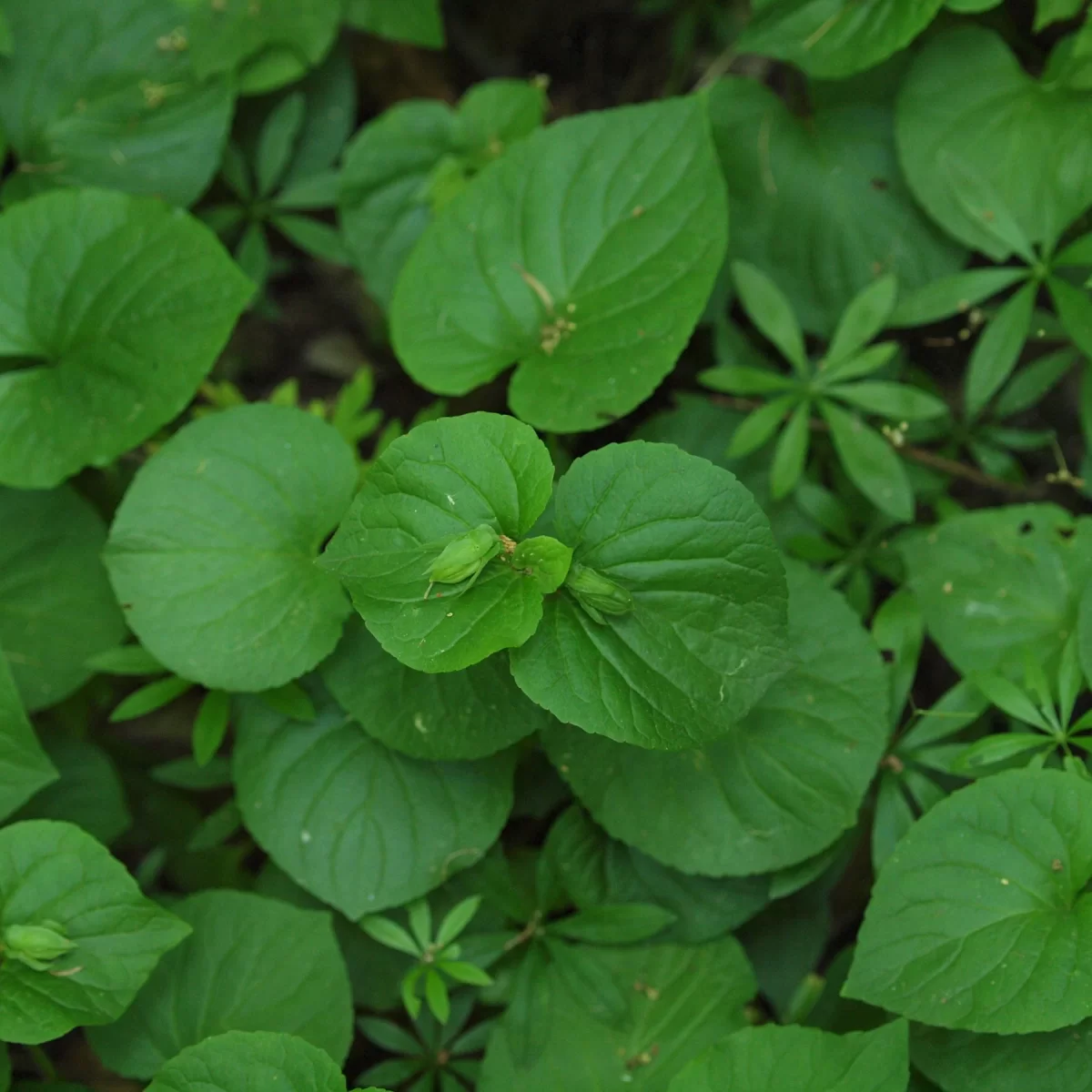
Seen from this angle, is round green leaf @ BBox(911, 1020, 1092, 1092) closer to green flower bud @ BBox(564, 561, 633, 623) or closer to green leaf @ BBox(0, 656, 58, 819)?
green flower bud @ BBox(564, 561, 633, 623)

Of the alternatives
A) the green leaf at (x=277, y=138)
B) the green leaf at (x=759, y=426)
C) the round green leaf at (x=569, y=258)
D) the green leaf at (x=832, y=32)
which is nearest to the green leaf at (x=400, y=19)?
the green leaf at (x=277, y=138)

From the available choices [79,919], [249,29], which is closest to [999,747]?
[79,919]

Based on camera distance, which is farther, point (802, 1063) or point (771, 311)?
point (771, 311)

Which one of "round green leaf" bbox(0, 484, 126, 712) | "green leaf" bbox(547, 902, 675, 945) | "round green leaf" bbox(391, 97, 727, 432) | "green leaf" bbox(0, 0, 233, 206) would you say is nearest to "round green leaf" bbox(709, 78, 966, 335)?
"round green leaf" bbox(391, 97, 727, 432)

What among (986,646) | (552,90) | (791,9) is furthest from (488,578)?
(552,90)

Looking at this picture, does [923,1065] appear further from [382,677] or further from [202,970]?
[202,970]

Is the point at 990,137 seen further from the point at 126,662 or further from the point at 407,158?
the point at 126,662

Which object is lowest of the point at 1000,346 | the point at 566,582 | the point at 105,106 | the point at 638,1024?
the point at 638,1024
